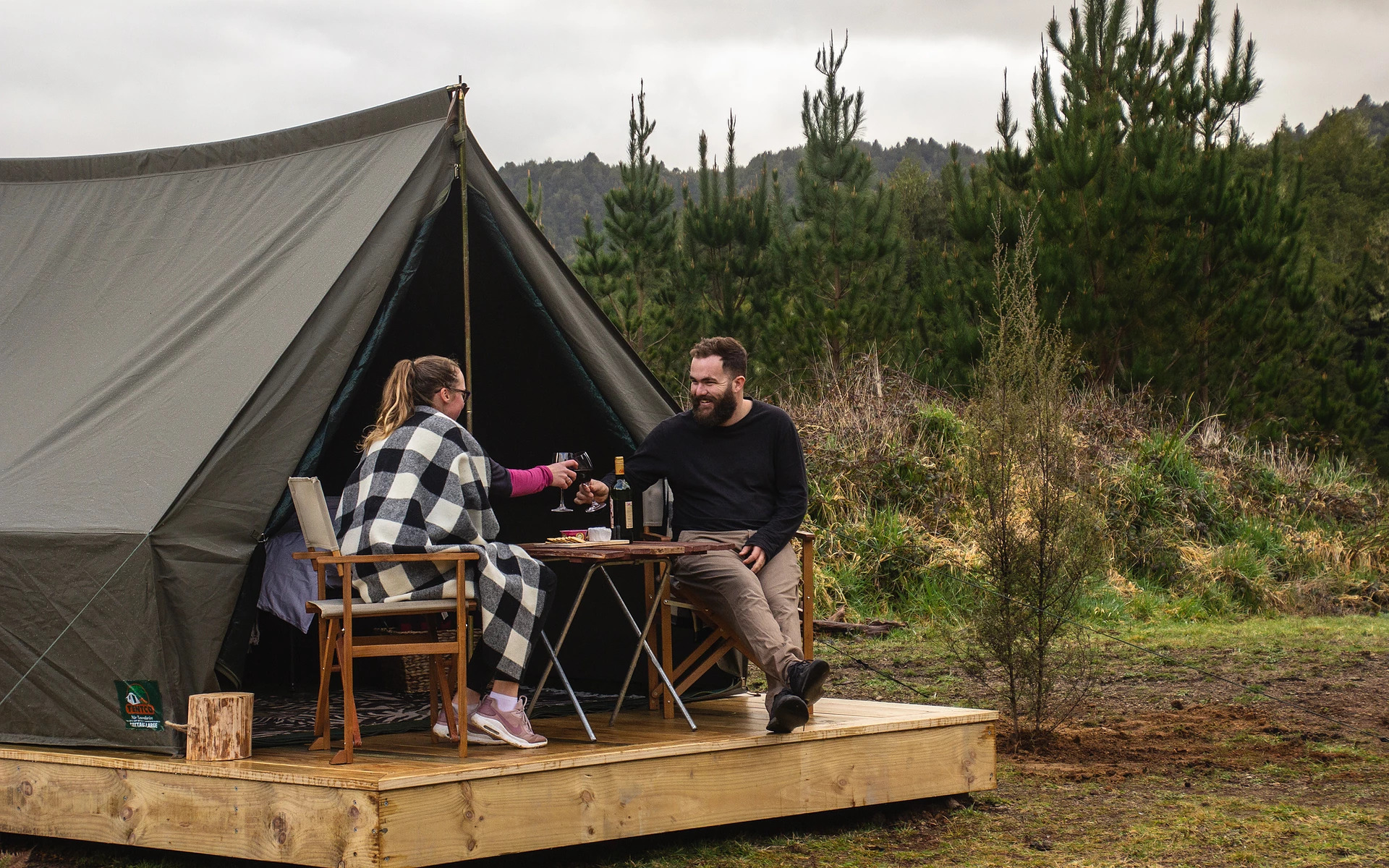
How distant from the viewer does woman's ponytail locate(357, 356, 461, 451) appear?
3.59m

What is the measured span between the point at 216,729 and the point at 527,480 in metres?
1.12

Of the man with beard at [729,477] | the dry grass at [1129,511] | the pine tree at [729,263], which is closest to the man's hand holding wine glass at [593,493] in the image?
the man with beard at [729,477]

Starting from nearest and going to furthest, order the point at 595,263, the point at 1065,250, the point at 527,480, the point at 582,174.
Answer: the point at 527,480, the point at 1065,250, the point at 595,263, the point at 582,174

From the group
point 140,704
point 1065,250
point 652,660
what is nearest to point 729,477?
point 652,660

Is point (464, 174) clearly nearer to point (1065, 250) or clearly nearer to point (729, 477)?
point (729, 477)

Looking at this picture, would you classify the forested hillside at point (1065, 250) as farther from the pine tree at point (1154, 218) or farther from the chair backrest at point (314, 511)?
the chair backrest at point (314, 511)

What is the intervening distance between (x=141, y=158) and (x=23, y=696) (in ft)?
8.56

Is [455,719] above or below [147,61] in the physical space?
below

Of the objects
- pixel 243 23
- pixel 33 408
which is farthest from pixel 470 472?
pixel 243 23

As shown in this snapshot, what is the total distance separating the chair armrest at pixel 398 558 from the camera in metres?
3.18

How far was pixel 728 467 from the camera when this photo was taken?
4.12 metres

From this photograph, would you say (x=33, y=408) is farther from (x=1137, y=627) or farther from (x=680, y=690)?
(x=1137, y=627)

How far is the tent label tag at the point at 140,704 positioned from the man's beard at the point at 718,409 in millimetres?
1773

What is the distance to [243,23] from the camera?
29.2 ft
